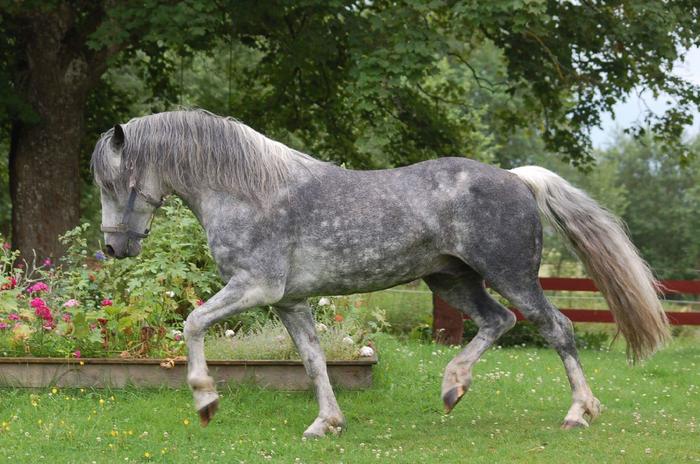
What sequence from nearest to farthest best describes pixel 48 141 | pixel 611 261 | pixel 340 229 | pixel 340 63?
pixel 340 229 → pixel 611 261 → pixel 48 141 → pixel 340 63

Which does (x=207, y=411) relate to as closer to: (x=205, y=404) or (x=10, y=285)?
(x=205, y=404)

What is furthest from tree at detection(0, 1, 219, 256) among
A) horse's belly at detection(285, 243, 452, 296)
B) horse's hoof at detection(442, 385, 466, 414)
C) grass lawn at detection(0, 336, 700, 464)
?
horse's hoof at detection(442, 385, 466, 414)

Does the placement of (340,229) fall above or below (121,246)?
above

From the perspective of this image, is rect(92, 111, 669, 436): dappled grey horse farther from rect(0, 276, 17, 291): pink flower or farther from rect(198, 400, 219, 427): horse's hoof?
rect(0, 276, 17, 291): pink flower

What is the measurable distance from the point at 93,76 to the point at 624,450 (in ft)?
36.4

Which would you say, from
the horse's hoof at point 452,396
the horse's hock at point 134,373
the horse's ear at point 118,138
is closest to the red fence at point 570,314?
the horse's hock at point 134,373

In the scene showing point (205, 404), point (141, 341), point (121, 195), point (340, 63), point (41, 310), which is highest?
point (340, 63)

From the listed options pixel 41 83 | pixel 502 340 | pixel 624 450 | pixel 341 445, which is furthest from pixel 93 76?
pixel 624 450

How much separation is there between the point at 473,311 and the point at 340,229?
1.36 m

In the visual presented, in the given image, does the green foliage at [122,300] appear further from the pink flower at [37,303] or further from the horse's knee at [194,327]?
the horse's knee at [194,327]

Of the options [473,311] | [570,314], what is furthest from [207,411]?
[570,314]

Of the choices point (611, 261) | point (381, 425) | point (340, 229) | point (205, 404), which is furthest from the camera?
point (381, 425)

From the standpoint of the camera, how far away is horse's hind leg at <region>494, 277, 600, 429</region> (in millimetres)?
6988

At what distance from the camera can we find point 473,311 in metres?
7.45
